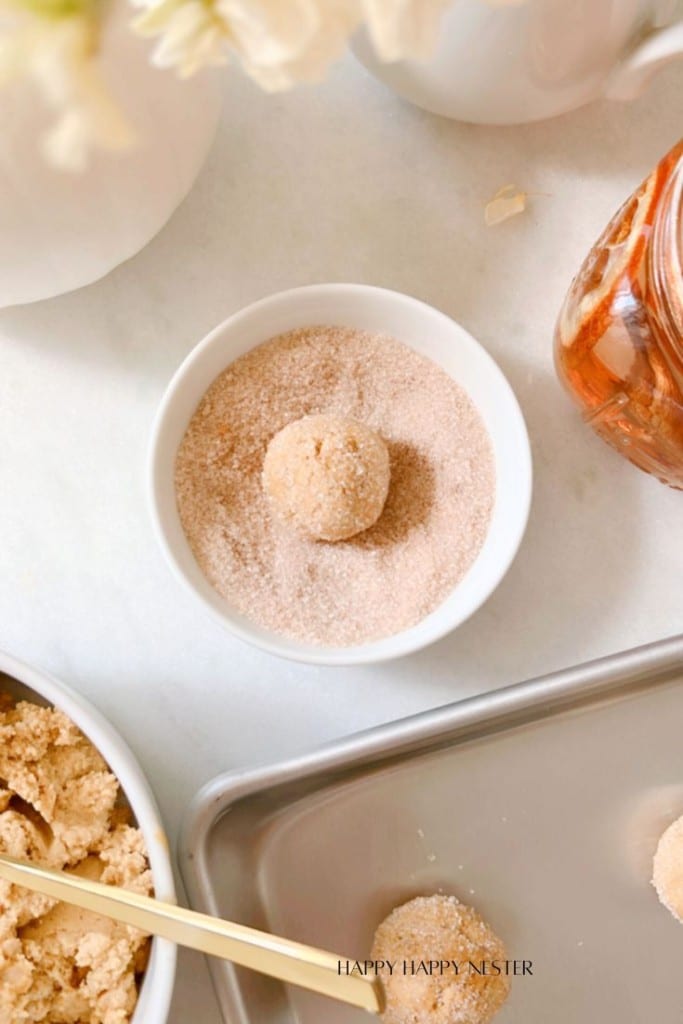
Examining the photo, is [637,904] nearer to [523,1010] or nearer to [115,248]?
[523,1010]

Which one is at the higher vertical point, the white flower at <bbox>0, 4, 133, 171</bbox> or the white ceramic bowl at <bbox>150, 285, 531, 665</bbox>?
the white ceramic bowl at <bbox>150, 285, 531, 665</bbox>

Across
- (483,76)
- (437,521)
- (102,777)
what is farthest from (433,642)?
(483,76)

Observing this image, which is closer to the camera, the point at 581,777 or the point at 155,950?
the point at 155,950

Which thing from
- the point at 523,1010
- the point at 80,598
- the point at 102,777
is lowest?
the point at 523,1010

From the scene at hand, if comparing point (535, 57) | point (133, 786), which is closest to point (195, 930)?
point (133, 786)

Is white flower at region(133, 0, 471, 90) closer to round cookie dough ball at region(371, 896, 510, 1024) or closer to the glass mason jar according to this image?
the glass mason jar

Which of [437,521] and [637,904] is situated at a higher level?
[437,521]

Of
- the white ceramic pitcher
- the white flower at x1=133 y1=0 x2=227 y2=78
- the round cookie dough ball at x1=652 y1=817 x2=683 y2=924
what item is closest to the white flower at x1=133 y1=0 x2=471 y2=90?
the white flower at x1=133 y1=0 x2=227 y2=78

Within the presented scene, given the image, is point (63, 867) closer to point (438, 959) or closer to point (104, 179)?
point (438, 959)
